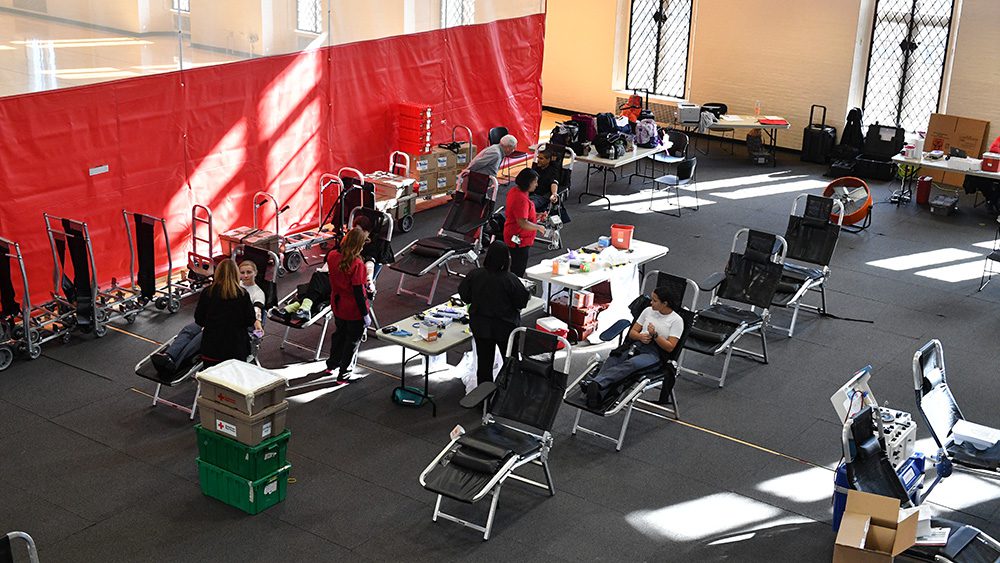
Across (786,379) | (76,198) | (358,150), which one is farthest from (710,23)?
(76,198)

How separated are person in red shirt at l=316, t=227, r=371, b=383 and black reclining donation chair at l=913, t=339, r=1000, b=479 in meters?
4.12

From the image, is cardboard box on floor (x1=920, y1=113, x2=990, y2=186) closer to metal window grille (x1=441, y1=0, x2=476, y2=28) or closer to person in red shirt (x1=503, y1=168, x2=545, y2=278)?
metal window grille (x1=441, y1=0, x2=476, y2=28)

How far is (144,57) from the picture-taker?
10.6 meters

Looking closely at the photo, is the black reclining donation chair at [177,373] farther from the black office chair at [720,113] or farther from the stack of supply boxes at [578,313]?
the black office chair at [720,113]

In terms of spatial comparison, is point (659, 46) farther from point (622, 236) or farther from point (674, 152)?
point (622, 236)

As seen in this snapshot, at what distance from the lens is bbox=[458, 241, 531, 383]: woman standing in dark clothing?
26.5 ft

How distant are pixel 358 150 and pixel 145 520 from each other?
24.0 feet

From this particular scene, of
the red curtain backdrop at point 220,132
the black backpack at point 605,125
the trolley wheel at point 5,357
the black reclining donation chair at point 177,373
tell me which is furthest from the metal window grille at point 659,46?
the trolley wheel at point 5,357

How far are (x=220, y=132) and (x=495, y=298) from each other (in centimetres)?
479

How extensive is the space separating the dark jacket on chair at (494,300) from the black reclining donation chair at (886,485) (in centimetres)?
257

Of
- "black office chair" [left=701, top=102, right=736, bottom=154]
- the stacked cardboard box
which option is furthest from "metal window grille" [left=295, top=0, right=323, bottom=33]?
"black office chair" [left=701, top=102, right=736, bottom=154]

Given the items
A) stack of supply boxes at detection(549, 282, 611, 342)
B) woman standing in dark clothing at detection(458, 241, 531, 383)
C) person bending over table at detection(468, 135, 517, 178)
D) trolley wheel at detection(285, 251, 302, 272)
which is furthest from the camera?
person bending over table at detection(468, 135, 517, 178)

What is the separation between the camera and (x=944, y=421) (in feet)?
24.8

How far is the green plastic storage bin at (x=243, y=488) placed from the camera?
6867mm
